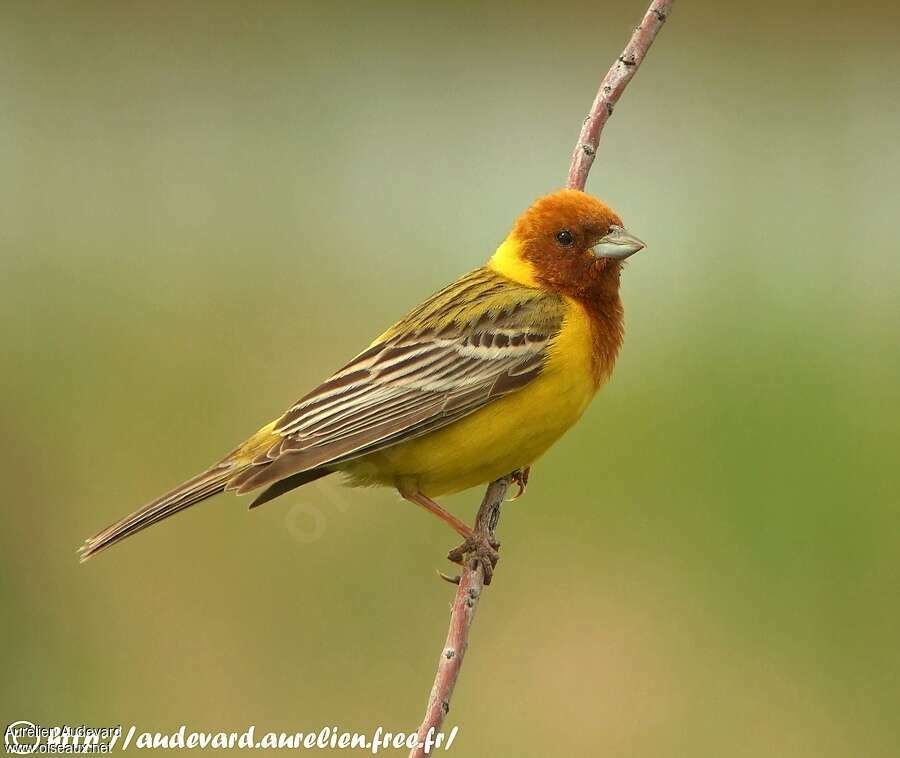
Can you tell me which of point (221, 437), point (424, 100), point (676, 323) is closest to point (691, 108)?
point (424, 100)

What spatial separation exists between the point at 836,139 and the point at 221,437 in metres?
4.85

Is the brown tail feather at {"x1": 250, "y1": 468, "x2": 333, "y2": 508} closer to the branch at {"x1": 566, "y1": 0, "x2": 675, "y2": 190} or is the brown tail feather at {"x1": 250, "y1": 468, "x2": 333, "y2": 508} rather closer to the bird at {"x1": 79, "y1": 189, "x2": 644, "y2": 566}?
the bird at {"x1": 79, "y1": 189, "x2": 644, "y2": 566}

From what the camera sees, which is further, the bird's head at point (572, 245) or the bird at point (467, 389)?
the bird's head at point (572, 245)

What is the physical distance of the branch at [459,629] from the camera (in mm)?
3736

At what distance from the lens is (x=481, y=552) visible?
477 centimetres

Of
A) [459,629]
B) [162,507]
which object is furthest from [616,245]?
[162,507]

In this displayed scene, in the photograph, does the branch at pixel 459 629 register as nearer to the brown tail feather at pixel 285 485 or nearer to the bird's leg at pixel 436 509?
the bird's leg at pixel 436 509

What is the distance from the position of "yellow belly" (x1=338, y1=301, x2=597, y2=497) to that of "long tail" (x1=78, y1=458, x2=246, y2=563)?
1.35 ft

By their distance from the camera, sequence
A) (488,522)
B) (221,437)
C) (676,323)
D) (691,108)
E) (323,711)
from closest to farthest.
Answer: (488,522)
(323,711)
(221,437)
(676,323)
(691,108)

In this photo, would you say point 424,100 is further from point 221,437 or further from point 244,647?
point 244,647

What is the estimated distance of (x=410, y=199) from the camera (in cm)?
980

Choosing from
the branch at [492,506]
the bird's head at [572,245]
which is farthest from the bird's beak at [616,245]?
the branch at [492,506]

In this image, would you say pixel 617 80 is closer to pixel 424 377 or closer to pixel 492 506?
pixel 424 377

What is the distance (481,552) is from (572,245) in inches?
44.4
